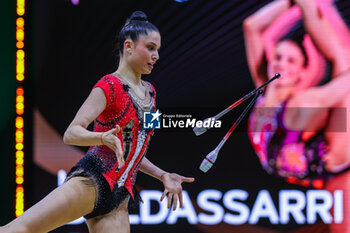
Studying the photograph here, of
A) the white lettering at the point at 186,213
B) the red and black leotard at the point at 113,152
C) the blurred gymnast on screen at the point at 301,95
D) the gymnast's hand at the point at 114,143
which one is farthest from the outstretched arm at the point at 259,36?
the gymnast's hand at the point at 114,143

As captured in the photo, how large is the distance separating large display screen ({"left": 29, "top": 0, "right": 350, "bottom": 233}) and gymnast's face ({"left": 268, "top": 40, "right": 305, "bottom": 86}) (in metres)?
0.22

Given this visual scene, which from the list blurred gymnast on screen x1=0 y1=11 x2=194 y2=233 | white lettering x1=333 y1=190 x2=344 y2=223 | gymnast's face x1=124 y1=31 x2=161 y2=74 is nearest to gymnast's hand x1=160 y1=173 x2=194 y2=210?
blurred gymnast on screen x1=0 y1=11 x2=194 y2=233

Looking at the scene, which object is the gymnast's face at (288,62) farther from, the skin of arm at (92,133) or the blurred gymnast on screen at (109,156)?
the skin of arm at (92,133)

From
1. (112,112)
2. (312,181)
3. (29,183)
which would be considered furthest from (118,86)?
(312,181)

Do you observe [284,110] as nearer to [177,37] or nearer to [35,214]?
[177,37]

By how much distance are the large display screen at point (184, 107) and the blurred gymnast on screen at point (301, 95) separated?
75 mm

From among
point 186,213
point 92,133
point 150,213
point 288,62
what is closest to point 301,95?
point 288,62

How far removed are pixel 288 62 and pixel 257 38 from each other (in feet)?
1.01

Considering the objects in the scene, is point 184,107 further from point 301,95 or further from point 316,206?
point 316,206

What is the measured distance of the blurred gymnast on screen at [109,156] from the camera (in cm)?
211

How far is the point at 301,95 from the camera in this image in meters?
3.70

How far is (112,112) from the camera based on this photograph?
233 cm

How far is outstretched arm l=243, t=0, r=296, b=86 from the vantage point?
369 centimetres

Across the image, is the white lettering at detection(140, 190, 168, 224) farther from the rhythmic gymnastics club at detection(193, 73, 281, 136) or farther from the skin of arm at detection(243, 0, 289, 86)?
the skin of arm at detection(243, 0, 289, 86)
